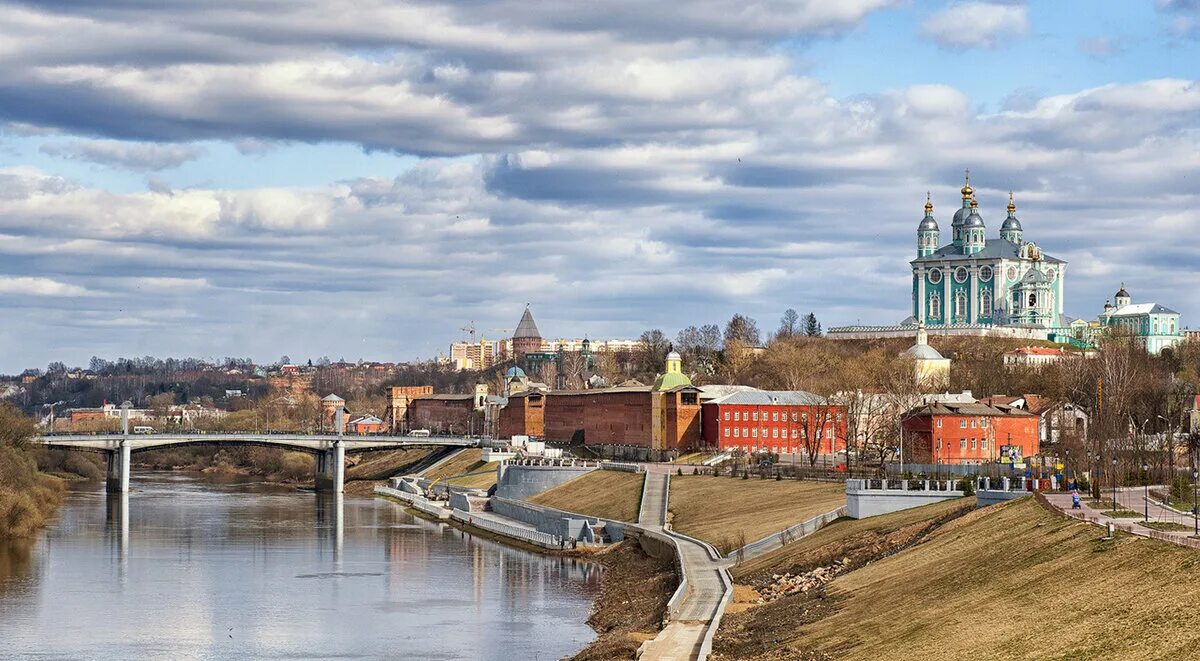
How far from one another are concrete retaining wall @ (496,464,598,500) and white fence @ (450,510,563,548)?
4.87 metres

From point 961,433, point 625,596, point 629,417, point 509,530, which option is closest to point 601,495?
point 509,530

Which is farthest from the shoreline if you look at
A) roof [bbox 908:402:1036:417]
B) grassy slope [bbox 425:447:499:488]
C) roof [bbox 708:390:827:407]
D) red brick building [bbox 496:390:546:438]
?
red brick building [bbox 496:390:546:438]

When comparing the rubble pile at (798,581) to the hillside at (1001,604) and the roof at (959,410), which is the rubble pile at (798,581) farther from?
the roof at (959,410)

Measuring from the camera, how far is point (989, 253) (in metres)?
194

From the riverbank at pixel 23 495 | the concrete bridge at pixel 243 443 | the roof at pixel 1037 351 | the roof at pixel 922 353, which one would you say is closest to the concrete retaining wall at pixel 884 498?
the riverbank at pixel 23 495

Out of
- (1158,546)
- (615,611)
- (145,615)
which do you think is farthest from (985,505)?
(145,615)

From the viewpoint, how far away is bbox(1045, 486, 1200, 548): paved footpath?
42281 mm

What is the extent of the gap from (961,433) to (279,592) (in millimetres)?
51435

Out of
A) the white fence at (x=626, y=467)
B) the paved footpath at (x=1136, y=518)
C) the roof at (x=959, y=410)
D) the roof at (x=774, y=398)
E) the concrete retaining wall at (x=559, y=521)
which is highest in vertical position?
the roof at (x=774, y=398)

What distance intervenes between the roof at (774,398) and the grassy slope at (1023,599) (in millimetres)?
74723

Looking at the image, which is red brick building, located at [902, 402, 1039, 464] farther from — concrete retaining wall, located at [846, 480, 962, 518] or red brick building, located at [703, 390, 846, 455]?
concrete retaining wall, located at [846, 480, 962, 518]

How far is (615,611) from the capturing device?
6212cm

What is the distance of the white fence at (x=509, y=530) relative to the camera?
301 ft

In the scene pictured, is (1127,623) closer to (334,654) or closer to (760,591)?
(760,591)
